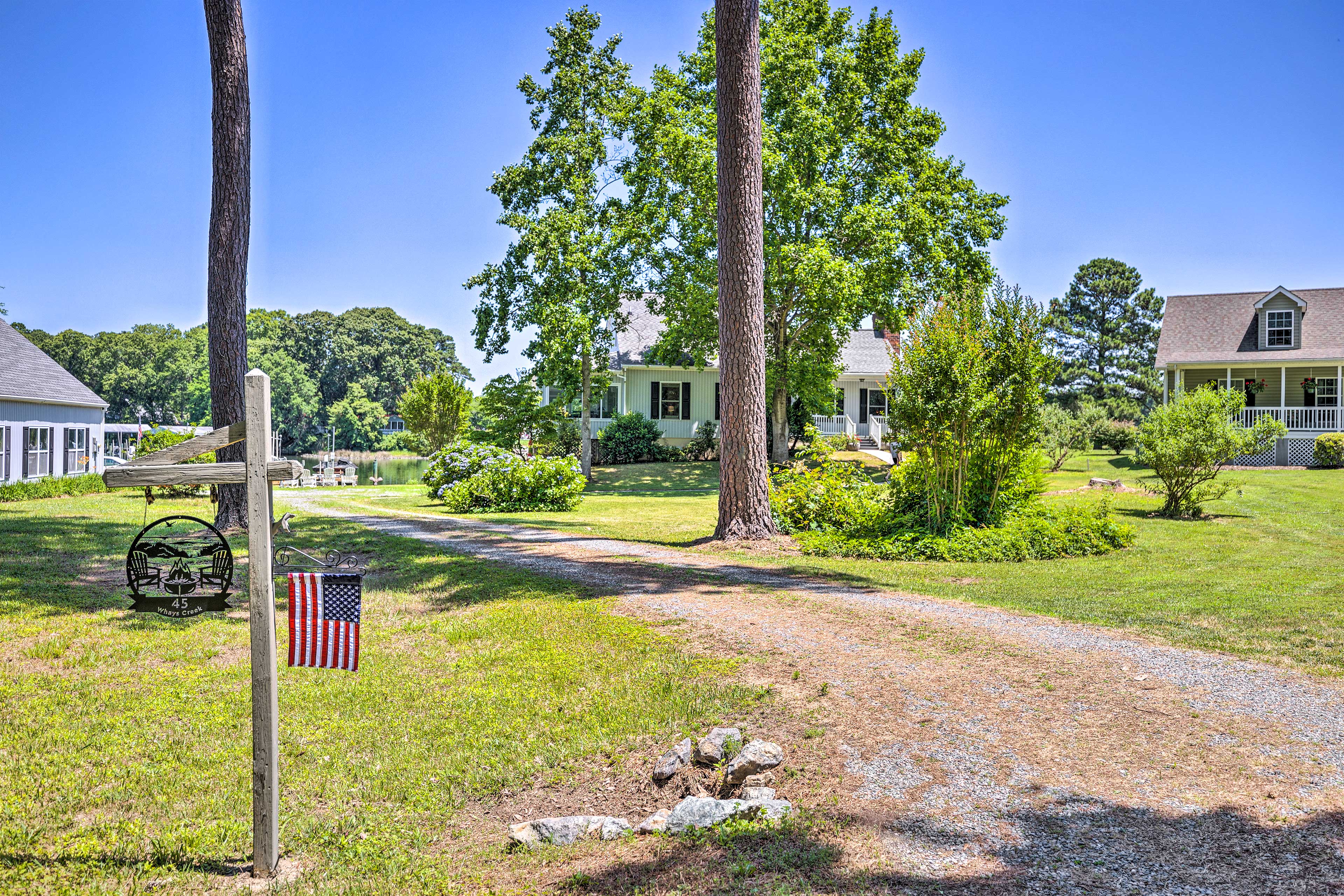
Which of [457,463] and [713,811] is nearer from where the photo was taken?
[713,811]

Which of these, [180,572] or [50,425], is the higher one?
[50,425]

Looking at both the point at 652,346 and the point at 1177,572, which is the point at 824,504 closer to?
the point at 1177,572

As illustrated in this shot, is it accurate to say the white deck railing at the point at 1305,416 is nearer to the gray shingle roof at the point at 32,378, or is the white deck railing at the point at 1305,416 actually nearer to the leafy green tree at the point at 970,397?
the leafy green tree at the point at 970,397

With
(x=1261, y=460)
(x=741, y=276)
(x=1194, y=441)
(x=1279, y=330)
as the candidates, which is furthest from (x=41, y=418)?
(x=1279, y=330)

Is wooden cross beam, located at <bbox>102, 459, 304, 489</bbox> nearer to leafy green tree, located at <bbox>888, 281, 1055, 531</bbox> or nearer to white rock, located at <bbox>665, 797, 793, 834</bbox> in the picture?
white rock, located at <bbox>665, 797, 793, 834</bbox>

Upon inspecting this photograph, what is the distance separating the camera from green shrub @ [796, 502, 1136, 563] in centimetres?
1212

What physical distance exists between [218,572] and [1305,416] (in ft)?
117

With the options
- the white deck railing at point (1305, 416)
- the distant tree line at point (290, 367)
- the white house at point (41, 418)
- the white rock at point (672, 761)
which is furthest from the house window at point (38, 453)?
the white deck railing at point (1305, 416)

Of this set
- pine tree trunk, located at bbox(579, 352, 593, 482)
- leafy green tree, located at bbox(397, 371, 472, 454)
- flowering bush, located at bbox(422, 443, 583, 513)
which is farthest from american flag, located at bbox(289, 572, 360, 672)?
leafy green tree, located at bbox(397, 371, 472, 454)

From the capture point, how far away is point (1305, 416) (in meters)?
30.2

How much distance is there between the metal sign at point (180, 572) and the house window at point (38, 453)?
2616 cm

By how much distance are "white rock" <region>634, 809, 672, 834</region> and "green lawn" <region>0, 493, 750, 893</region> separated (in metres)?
0.79

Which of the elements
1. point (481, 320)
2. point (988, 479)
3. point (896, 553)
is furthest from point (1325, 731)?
point (481, 320)

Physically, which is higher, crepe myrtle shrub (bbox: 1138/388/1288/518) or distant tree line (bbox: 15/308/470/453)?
distant tree line (bbox: 15/308/470/453)
